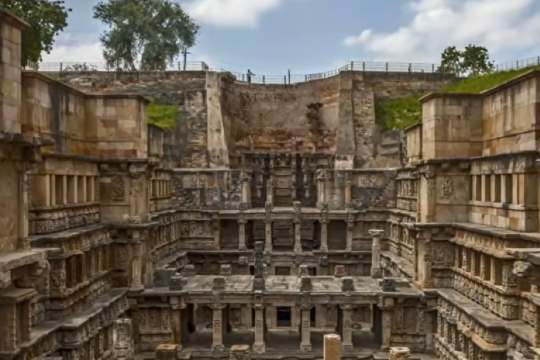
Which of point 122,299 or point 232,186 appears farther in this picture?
point 232,186

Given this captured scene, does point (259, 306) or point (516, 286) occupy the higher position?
point (516, 286)

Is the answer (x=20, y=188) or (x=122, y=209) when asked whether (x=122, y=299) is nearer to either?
(x=122, y=209)

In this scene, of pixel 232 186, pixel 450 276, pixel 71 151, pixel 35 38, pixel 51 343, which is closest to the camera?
pixel 51 343

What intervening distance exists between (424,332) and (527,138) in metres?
11.0

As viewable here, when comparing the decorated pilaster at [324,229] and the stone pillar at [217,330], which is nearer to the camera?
the stone pillar at [217,330]

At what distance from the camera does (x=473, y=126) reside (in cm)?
2670

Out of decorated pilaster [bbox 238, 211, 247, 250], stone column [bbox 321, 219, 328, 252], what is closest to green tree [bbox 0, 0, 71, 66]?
decorated pilaster [bbox 238, 211, 247, 250]

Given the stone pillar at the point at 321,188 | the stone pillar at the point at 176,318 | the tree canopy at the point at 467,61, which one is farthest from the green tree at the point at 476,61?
the stone pillar at the point at 176,318

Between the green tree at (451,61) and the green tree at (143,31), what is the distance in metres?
25.0

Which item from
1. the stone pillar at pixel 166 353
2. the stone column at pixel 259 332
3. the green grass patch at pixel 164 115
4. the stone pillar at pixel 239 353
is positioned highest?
the green grass patch at pixel 164 115

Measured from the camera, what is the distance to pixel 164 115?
4941cm

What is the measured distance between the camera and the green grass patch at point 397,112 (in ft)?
165

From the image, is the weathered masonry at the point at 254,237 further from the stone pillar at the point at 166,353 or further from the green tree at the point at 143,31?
the green tree at the point at 143,31

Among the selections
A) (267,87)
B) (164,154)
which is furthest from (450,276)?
(267,87)
